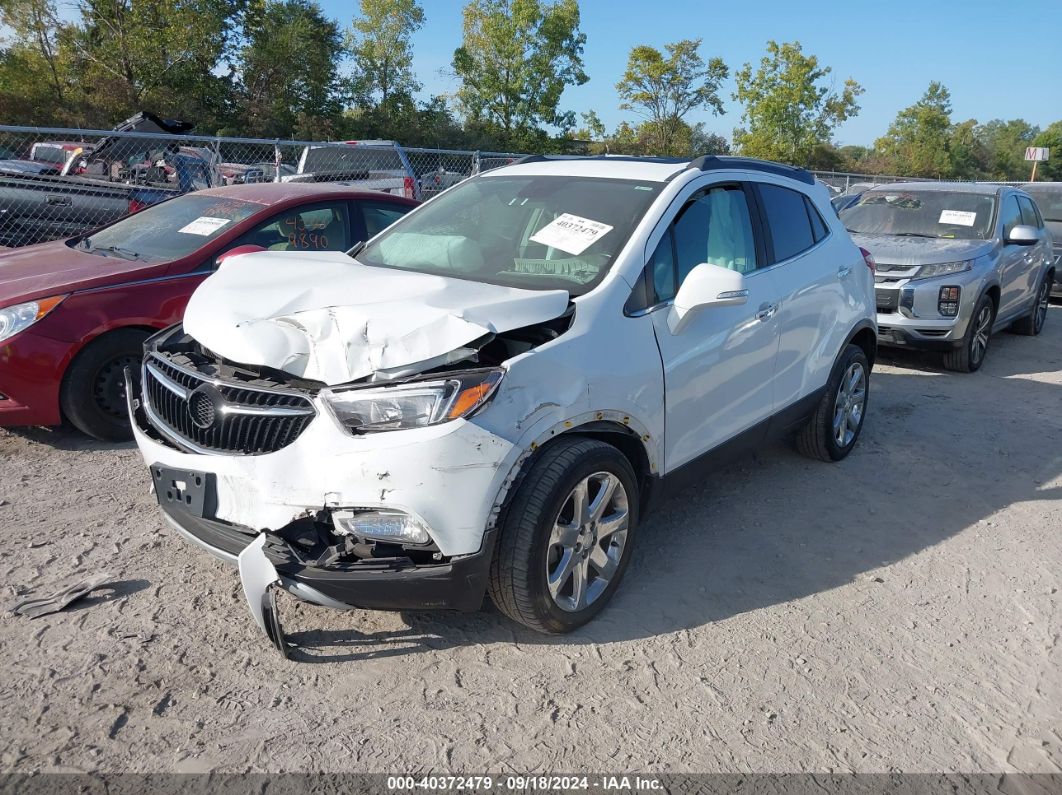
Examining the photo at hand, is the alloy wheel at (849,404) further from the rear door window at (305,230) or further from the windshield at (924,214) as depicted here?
the windshield at (924,214)

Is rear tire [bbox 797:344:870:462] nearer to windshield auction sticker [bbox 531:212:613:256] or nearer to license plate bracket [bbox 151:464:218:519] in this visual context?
windshield auction sticker [bbox 531:212:613:256]

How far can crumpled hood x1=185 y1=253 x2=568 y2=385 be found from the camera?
276cm

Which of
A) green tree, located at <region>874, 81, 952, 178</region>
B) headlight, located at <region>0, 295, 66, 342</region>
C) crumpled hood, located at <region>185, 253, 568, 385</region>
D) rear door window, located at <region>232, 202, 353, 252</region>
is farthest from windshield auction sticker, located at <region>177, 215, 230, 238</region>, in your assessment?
green tree, located at <region>874, 81, 952, 178</region>

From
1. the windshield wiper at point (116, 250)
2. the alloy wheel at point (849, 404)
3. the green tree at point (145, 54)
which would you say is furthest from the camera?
the green tree at point (145, 54)

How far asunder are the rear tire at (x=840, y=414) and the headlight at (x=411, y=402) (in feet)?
9.46

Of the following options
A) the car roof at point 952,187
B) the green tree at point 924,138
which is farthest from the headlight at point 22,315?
the green tree at point 924,138

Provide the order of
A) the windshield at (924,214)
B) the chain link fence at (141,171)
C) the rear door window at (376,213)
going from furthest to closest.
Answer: the chain link fence at (141,171) < the windshield at (924,214) < the rear door window at (376,213)

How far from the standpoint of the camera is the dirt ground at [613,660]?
8.45ft

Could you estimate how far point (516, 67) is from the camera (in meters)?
46.5

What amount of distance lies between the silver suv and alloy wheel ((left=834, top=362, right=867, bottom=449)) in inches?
93.4

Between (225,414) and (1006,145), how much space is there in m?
94.9

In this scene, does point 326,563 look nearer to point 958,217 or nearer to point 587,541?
point 587,541

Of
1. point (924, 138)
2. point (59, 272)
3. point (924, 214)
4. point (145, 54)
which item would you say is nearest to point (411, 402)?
point (59, 272)

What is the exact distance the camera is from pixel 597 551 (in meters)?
3.20
